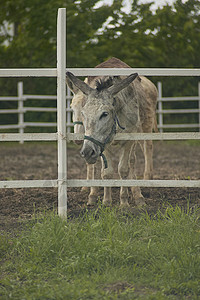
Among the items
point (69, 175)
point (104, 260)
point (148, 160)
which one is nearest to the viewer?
point (104, 260)

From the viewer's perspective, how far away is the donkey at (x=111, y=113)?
186 inches

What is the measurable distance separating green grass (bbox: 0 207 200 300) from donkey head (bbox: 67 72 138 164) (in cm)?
70

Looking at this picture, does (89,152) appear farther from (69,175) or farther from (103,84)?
(69,175)

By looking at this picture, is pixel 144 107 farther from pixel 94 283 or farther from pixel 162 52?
pixel 162 52

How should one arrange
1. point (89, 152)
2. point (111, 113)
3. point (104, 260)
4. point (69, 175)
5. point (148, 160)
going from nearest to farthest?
point (104, 260) → point (89, 152) → point (111, 113) → point (148, 160) → point (69, 175)

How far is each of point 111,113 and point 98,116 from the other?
0.25 m

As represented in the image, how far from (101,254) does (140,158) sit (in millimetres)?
8567

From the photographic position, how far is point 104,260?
12.2 ft

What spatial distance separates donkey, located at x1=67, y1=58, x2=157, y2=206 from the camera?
473 centimetres

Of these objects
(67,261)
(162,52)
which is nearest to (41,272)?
(67,261)

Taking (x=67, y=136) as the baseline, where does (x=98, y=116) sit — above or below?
above

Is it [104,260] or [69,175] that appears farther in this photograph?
[69,175]

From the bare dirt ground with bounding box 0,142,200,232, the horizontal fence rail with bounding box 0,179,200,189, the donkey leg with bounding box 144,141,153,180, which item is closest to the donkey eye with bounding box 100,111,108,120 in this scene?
the horizontal fence rail with bounding box 0,179,200,189

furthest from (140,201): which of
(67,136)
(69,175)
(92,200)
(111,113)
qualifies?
(69,175)
